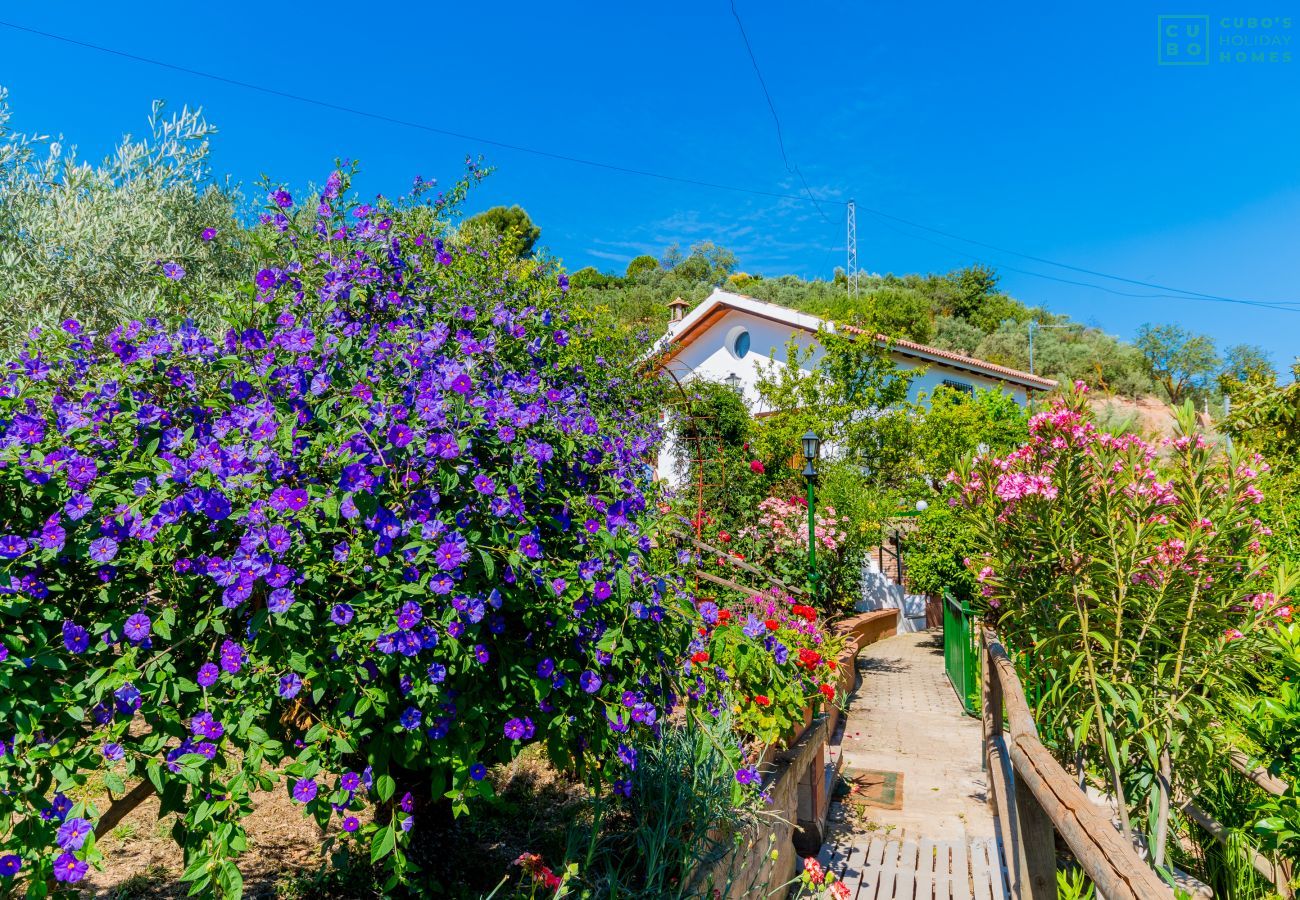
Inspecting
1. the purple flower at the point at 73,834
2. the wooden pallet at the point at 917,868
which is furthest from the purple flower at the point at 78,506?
the wooden pallet at the point at 917,868

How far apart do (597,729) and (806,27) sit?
15.0m

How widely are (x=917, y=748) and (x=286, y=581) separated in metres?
6.90

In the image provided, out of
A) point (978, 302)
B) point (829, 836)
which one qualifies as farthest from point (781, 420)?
point (978, 302)

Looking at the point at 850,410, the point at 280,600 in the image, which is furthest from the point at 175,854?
the point at 850,410

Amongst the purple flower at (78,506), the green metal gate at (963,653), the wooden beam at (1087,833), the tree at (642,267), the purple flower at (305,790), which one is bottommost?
the green metal gate at (963,653)

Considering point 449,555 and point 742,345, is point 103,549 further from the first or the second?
point 742,345

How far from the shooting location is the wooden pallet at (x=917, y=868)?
4.48m

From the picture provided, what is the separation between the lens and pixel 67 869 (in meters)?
1.56

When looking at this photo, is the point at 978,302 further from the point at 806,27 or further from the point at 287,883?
the point at 287,883

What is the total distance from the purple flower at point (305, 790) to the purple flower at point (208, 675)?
322 mm

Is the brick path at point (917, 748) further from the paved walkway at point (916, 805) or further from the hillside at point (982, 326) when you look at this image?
the hillside at point (982, 326)

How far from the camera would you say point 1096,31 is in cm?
1468

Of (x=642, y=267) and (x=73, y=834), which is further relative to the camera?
(x=642, y=267)

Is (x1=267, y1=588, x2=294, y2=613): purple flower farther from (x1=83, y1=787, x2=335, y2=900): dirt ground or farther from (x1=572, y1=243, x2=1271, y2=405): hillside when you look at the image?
(x1=572, y1=243, x2=1271, y2=405): hillside
